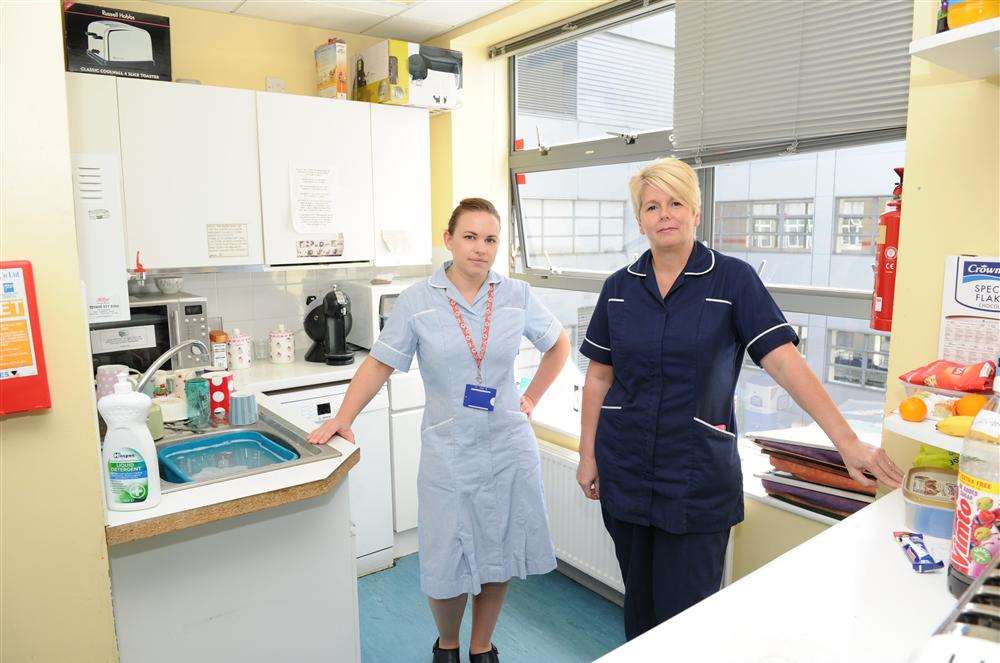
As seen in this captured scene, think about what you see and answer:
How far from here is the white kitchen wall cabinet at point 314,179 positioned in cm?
312

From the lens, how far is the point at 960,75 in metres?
1.37

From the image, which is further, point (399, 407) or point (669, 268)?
point (399, 407)

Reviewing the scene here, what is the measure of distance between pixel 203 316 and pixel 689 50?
2.22 meters

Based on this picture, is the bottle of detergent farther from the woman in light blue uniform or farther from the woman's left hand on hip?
the woman's left hand on hip

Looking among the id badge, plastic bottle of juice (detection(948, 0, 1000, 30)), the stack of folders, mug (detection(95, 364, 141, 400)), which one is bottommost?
the stack of folders

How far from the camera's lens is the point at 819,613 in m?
1.01

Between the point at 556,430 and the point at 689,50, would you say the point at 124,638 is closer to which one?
the point at 556,430

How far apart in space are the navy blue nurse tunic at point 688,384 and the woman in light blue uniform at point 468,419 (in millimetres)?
478

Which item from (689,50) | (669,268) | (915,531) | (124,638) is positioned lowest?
(124,638)

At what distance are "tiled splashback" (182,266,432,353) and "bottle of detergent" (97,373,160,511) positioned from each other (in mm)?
1925

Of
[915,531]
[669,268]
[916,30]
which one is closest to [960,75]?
[916,30]

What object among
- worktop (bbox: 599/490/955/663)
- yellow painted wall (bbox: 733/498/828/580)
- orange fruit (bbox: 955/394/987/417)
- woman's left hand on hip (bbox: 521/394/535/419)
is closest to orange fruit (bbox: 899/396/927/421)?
orange fruit (bbox: 955/394/987/417)

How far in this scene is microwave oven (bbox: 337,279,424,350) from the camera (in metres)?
3.33

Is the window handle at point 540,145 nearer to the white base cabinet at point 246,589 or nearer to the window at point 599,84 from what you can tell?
the window at point 599,84
